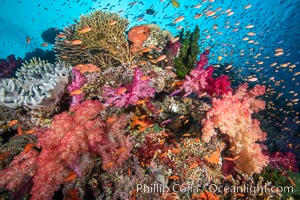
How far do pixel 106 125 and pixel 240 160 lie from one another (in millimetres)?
3636

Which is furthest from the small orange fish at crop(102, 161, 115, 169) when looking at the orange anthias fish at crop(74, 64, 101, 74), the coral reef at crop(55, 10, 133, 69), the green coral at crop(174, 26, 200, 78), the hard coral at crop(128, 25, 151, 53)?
the hard coral at crop(128, 25, 151, 53)

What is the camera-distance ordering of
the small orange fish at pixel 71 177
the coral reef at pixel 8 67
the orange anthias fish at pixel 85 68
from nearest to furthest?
the small orange fish at pixel 71 177 < the orange anthias fish at pixel 85 68 < the coral reef at pixel 8 67

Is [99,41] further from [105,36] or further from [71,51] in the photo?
[71,51]

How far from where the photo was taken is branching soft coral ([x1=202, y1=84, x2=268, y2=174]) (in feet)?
15.6

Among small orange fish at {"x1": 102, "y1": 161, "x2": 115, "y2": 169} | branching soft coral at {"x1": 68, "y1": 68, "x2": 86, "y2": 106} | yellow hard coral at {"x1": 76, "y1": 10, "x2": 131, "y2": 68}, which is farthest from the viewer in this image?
yellow hard coral at {"x1": 76, "y1": 10, "x2": 131, "y2": 68}

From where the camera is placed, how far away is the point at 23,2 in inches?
1775

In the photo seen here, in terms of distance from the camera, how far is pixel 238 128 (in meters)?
5.06

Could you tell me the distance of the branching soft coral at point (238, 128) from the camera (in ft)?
15.6

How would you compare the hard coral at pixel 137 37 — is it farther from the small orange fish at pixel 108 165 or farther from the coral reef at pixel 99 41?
the small orange fish at pixel 108 165

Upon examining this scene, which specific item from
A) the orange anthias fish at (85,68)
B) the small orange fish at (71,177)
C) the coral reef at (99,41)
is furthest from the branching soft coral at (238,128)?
the orange anthias fish at (85,68)

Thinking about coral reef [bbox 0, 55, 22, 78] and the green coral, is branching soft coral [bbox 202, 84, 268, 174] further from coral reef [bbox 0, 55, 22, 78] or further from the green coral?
coral reef [bbox 0, 55, 22, 78]

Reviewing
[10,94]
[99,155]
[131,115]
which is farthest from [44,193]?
[10,94]

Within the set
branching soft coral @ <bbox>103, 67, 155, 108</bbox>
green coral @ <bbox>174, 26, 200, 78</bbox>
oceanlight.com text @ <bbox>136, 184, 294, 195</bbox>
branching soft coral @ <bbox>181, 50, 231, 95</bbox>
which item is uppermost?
green coral @ <bbox>174, 26, 200, 78</bbox>

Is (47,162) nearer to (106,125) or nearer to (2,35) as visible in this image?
(106,125)
